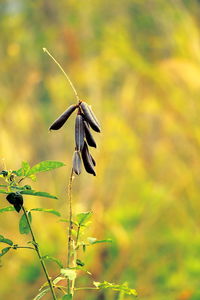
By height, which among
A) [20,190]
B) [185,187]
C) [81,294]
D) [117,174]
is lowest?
[20,190]

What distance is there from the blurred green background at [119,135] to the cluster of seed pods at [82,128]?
12.9 feet

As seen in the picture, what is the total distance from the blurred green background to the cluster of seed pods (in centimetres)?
393

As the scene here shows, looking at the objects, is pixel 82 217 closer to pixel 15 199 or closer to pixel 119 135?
pixel 15 199

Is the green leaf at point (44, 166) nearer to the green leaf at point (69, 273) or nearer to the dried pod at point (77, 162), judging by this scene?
the dried pod at point (77, 162)

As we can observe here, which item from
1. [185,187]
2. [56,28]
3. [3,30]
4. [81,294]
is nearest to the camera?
[81,294]

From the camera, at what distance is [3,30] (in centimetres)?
826

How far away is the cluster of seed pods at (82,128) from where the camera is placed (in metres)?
1.34

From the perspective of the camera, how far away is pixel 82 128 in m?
1.35

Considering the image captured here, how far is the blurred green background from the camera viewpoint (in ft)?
19.6

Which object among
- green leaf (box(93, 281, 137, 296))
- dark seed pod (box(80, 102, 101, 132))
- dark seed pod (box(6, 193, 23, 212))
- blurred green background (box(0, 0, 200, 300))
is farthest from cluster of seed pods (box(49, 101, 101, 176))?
blurred green background (box(0, 0, 200, 300))

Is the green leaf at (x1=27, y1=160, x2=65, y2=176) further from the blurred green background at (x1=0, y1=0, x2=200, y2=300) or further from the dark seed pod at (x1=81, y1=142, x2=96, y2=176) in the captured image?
the blurred green background at (x1=0, y1=0, x2=200, y2=300)

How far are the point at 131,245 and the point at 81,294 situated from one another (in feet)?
2.29

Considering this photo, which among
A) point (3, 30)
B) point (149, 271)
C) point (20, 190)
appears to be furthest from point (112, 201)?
point (20, 190)

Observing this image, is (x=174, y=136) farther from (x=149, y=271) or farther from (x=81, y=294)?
(x=81, y=294)
